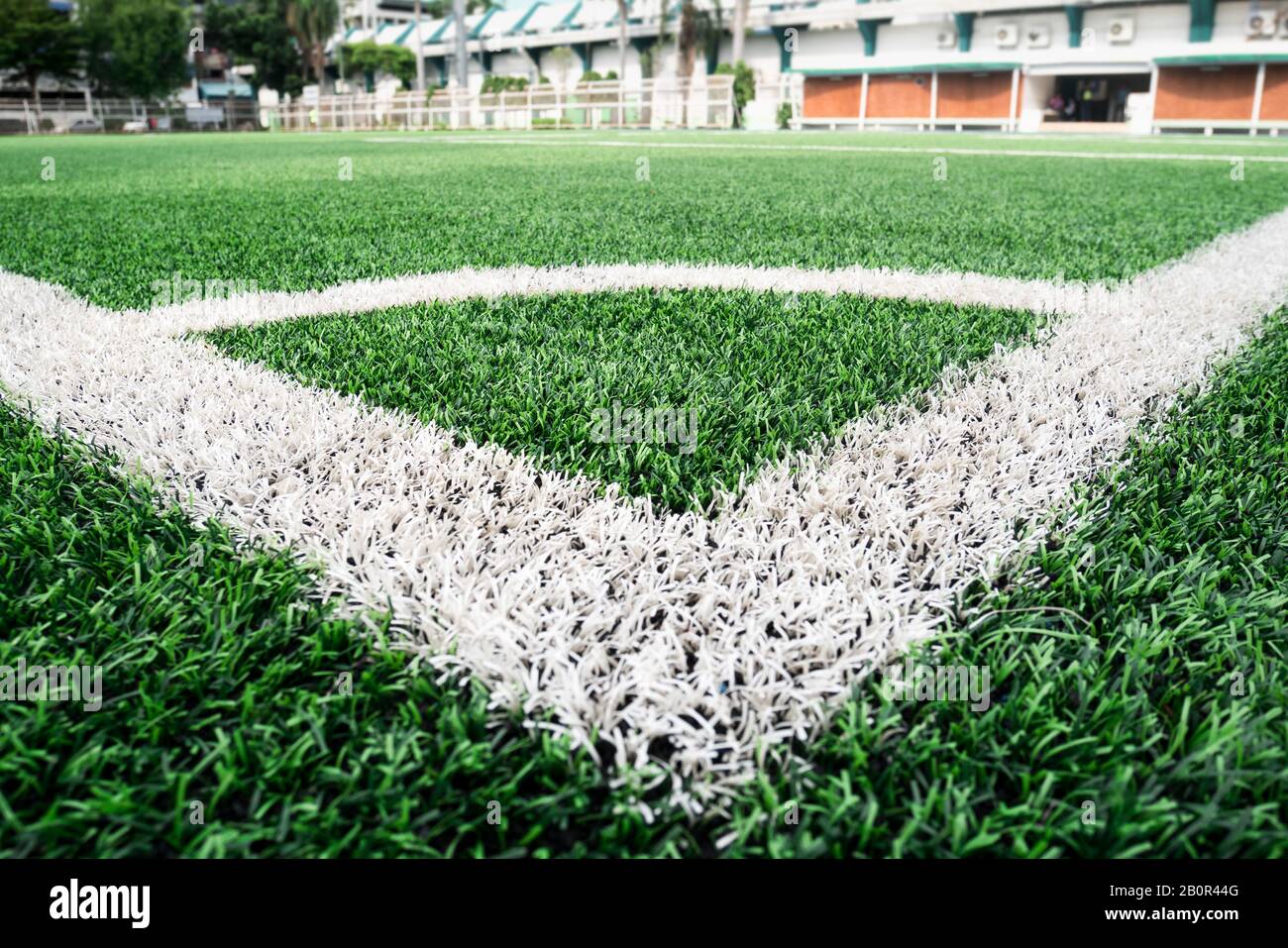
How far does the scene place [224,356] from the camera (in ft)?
9.19

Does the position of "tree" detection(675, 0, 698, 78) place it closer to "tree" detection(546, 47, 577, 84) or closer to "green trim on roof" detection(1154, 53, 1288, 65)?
"tree" detection(546, 47, 577, 84)

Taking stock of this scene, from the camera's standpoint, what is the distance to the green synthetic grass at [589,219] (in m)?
4.66

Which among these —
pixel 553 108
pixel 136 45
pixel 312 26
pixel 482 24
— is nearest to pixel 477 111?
pixel 553 108

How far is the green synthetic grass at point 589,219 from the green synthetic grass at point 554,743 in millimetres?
2695

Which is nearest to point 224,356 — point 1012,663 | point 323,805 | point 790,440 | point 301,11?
point 790,440

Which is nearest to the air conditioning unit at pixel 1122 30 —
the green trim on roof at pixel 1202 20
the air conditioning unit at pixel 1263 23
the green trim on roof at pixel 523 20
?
the green trim on roof at pixel 1202 20

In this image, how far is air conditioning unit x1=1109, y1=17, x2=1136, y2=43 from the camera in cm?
3700

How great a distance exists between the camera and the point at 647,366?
2.66 m

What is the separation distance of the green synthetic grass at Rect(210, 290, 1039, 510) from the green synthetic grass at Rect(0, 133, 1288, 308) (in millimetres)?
1122

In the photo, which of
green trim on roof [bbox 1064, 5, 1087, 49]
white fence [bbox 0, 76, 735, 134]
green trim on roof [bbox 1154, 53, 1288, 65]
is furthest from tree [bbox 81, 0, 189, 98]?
green trim on roof [bbox 1154, 53, 1288, 65]

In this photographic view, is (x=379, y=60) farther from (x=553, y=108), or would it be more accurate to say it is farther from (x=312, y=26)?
(x=553, y=108)

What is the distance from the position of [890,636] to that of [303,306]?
2.77 m

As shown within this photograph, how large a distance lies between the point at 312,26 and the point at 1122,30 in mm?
44991
